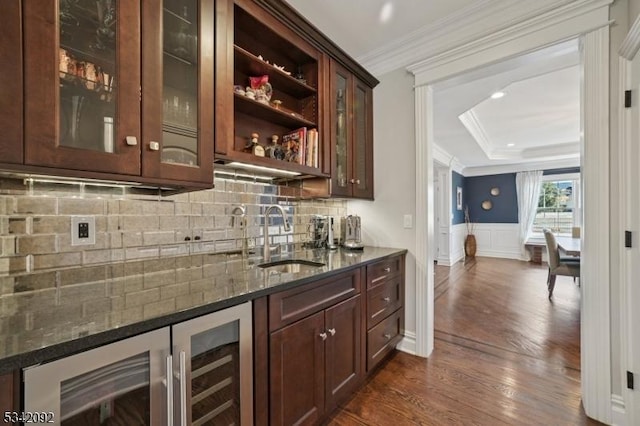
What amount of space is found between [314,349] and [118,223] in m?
1.18

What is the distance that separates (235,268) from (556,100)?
14.3 feet

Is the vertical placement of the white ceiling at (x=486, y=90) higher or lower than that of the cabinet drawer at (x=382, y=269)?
higher

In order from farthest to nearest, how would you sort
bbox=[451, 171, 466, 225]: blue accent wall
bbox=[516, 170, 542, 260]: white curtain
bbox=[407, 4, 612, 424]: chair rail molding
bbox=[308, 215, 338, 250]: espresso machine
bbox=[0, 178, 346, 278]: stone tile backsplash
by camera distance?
1. bbox=[516, 170, 542, 260]: white curtain
2. bbox=[451, 171, 466, 225]: blue accent wall
3. bbox=[308, 215, 338, 250]: espresso machine
4. bbox=[407, 4, 612, 424]: chair rail molding
5. bbox=[0, 178, 346, 278]: stone tile backsplash

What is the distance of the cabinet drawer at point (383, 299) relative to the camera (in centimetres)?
187

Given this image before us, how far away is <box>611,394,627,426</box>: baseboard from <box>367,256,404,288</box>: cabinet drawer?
54.8 inches

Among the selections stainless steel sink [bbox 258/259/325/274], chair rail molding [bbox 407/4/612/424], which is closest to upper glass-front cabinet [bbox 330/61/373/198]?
stainless steel sink [bbox 258/259/325/274]

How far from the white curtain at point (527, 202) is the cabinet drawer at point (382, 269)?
247 inches

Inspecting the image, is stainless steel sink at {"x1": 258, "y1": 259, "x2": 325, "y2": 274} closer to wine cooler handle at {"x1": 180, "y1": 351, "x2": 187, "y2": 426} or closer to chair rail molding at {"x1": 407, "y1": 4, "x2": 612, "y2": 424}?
wine cooler handle at {"x1": 180, "y1": 351, "x2": 187, "y2": 426}

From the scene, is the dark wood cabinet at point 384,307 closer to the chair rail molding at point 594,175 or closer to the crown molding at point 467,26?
the chair rail molding at point 594,175

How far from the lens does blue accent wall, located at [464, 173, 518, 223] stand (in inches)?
277

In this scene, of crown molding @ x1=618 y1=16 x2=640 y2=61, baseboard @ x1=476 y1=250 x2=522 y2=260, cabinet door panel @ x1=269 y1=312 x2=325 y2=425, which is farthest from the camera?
baseboard @ x1=476 y1=250 x2=522 y2=260

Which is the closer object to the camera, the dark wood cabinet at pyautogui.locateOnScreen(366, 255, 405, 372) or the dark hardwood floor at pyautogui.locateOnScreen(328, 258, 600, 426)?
the dark hardwood floor at pyautogui.locateOnScreen(328, 258, 600, 426)

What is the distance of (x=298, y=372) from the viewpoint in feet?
4.20

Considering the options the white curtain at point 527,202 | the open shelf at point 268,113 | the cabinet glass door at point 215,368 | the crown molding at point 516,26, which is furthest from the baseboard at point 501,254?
the cabinet glass door at point 215,368
